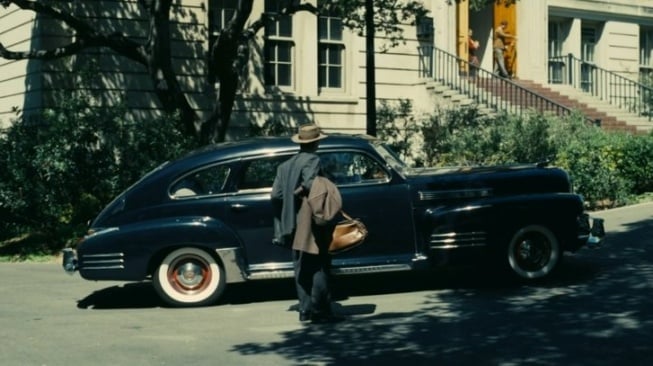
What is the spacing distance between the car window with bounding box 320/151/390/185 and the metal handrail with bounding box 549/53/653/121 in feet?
61.6

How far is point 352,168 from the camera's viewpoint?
9.70 m

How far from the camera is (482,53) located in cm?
2711

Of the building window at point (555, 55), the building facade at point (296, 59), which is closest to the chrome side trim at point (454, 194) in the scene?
the building facade at point (296, 59)

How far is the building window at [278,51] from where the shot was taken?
72.3 ft

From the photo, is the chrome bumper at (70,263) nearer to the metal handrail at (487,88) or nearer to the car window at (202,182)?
the car window at (202,182)

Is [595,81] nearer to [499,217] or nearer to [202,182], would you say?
[499,217]

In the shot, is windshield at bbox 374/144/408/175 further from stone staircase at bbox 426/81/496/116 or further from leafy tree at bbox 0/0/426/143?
stone staircase at bbox 426/81/496/116

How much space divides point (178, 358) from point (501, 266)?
165 inches

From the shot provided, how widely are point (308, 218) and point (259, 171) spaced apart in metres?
1.58

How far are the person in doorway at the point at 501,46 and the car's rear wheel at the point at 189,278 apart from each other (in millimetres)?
17351

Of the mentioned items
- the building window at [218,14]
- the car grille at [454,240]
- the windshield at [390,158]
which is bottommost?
the car grille at [454,240]

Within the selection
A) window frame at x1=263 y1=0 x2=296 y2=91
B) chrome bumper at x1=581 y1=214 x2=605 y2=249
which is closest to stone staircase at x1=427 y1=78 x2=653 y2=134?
window frame at x1=263 y1=0 x2=296 y2=91

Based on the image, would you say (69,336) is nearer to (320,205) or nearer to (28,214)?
(320,205)

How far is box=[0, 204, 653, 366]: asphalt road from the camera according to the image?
716 cm
